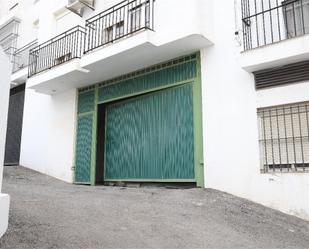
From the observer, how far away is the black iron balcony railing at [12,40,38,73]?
49.3 ft

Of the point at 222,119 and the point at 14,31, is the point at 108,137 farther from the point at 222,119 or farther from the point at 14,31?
the point at 14,31

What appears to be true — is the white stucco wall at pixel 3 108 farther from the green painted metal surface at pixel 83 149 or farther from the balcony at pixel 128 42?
the green painted metal surface at pixel 83 149

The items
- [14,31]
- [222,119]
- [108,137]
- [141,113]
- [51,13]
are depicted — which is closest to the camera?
[222,119]

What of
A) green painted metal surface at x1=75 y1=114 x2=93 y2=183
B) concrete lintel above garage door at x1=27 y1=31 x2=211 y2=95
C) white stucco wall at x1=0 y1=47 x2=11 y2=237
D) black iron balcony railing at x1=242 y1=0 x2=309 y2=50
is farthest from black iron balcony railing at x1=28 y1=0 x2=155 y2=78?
white stucco wall at x1=0 y1=47 x2=11 y2=237

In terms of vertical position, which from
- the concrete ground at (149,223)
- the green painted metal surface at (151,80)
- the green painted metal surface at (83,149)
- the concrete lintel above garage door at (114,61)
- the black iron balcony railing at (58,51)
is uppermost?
the black iron balcony railing at (58,51)

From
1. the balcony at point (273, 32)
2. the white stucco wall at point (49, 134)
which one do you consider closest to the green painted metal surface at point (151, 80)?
the balcony at point (273, 32)

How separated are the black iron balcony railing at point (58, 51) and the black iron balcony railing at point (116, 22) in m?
0.38

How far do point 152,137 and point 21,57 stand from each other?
351 inches

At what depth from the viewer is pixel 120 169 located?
10.6 meters

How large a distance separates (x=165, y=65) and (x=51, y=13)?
6.44 meters

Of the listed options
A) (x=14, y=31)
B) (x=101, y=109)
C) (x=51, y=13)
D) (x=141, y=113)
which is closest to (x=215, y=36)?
(x=141, y=113)

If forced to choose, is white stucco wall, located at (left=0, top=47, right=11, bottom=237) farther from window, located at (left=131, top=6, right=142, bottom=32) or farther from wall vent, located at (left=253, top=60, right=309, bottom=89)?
window, located at (left=131, top=6, right=142, bottom=32)

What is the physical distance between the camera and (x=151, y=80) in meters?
9.83

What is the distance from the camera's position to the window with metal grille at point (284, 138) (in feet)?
23.1
